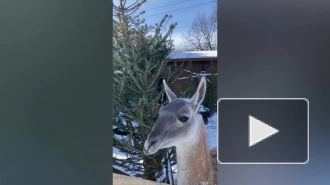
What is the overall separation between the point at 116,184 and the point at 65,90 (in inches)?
25.2

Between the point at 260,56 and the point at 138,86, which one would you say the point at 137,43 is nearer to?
the point at 138,86

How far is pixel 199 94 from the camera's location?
1.47 m

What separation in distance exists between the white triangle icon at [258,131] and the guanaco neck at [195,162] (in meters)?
0.26

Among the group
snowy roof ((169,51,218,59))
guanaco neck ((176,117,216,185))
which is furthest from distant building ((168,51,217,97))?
guanaco neck ((176,117,216,185))

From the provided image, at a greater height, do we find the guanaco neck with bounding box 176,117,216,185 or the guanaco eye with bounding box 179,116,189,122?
the guanaco eye with bounding box 179,116,189,122

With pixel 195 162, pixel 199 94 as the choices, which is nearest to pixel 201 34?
pixel 199 94

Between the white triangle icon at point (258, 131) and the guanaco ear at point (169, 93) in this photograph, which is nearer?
the white triangle icon at point (258, 131)

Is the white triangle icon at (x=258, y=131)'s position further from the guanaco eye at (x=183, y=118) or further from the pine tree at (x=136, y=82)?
the pine tree at (x=136, y=82)

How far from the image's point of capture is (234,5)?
1394 mm

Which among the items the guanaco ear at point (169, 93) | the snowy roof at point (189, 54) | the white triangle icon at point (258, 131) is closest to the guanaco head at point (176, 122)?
the guanaco ear at point (169, 93)
